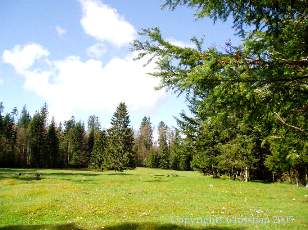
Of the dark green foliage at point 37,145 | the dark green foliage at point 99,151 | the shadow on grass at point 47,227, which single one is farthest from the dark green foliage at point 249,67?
the dark green foliage at point 37,145

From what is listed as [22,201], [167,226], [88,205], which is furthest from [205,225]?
[22,201]

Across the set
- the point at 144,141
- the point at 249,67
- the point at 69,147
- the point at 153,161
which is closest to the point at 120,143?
the point at 153,161

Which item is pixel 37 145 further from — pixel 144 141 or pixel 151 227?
pixel 151 227

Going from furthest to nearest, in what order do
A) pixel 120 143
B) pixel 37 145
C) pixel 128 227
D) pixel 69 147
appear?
pixel 69 147, pixel 37 145, pixel 120 143, pixel 128 227

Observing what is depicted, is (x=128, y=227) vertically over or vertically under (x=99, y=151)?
under

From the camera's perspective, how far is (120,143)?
83.9 metres

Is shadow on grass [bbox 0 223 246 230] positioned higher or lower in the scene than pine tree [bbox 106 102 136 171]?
lower

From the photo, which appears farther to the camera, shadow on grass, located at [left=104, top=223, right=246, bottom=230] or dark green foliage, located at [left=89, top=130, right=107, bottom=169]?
dark green foliage, located at [left=89, top=130, right=107, bottom=169]

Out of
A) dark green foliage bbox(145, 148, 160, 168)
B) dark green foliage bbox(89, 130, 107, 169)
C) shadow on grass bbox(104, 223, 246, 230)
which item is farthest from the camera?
dark green foliage bbox(145, 148, 160, 168)

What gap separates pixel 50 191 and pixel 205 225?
18.9m

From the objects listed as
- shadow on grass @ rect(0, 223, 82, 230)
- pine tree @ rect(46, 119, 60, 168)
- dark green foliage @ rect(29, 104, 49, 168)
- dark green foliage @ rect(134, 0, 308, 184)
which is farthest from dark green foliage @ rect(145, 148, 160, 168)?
dark green foliage @ rect(134, 0, 308, 184)

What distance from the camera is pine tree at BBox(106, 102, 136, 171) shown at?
8231 cm

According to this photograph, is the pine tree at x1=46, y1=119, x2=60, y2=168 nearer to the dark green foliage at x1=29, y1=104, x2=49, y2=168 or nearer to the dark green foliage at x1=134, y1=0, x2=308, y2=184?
the dark green foliage at x1=29, y1=104, x2=49, y2=168

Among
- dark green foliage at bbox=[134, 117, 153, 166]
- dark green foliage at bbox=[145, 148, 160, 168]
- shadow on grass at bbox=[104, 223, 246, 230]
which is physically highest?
dark green foliage at bbox=[134, 117, 153, 166]
